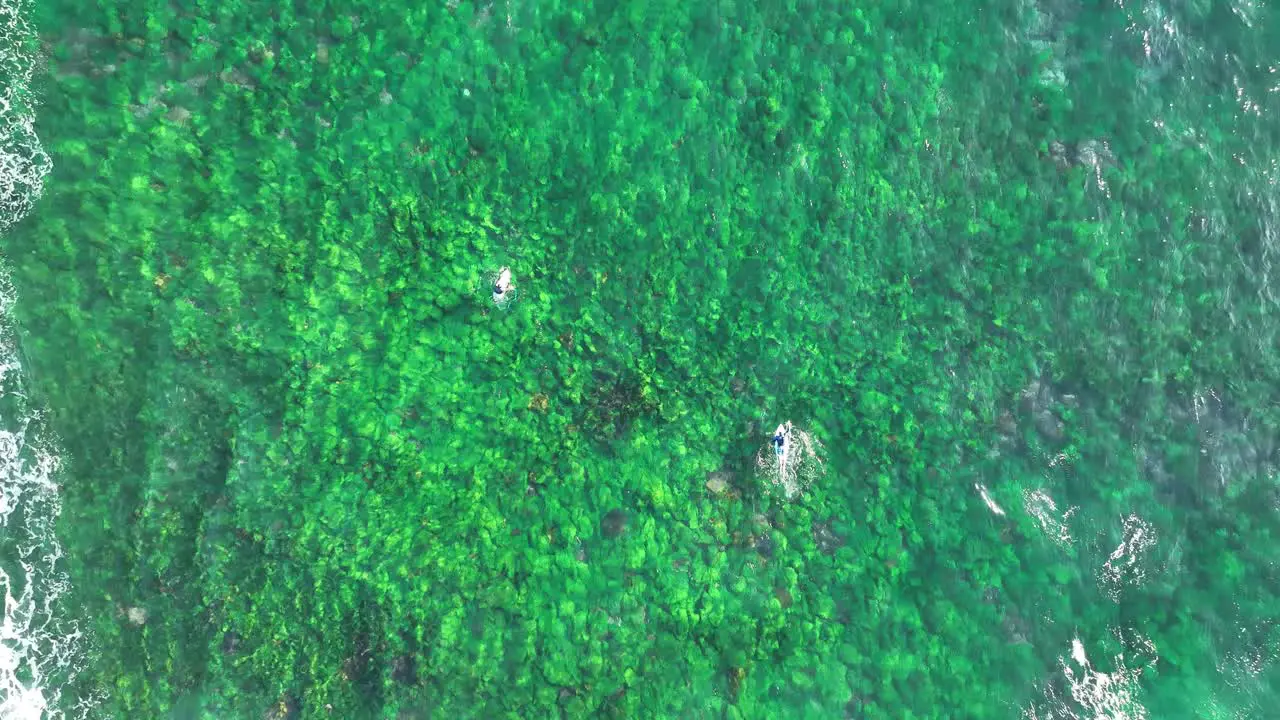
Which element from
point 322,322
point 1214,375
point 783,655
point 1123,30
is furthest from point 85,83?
point 1214,375

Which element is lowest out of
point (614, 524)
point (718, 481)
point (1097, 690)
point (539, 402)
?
point (1097, 690)

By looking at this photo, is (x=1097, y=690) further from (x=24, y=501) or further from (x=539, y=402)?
(x=24, y=501)

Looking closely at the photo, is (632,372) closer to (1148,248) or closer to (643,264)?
(643,264)

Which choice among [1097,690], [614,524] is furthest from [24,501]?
[1097,690]

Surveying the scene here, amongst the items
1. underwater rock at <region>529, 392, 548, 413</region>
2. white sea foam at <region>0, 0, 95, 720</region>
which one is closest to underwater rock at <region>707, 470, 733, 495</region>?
underwater rock at <region>529, 392, 548, 413</region>

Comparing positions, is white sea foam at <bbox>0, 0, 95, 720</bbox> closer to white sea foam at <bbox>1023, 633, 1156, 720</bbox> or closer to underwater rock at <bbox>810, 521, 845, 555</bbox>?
underwater rock at <bbox>810, 521, 845, 555</bbox>

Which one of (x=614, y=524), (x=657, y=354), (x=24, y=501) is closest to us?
(x=24, y=501)

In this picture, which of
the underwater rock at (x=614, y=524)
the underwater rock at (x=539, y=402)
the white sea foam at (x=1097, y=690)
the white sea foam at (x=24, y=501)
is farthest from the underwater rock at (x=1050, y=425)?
the white sea foam at (x=24, y=501)
